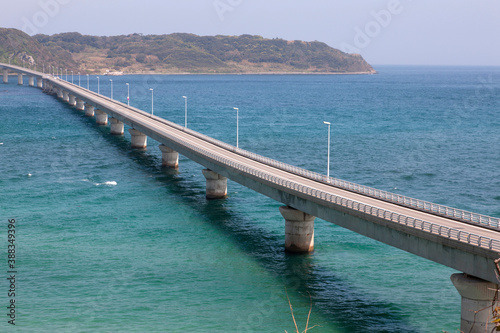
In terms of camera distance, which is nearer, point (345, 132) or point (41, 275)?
point (41, 275)

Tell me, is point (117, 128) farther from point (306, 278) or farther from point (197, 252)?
point (306, 278)

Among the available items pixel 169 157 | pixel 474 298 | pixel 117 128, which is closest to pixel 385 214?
pixel 474 298

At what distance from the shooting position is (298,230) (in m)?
62.4

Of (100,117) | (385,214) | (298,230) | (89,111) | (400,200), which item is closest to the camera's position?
(385,214)

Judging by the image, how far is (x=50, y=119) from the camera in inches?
7269

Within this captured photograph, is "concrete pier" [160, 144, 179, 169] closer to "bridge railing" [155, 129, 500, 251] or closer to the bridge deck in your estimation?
the bridge deck

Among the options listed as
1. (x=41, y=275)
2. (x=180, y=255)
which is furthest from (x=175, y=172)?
(x=41, y=275)

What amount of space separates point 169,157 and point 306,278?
190 ft

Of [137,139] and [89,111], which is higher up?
[89,111]

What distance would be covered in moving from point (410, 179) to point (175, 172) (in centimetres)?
3867

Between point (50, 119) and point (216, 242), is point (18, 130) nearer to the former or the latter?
point (50, 119)

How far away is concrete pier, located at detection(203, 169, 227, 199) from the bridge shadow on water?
1.20 meters

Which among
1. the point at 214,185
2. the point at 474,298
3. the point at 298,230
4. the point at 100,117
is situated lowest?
the point at 298,230

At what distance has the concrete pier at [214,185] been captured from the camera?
85875 mm
